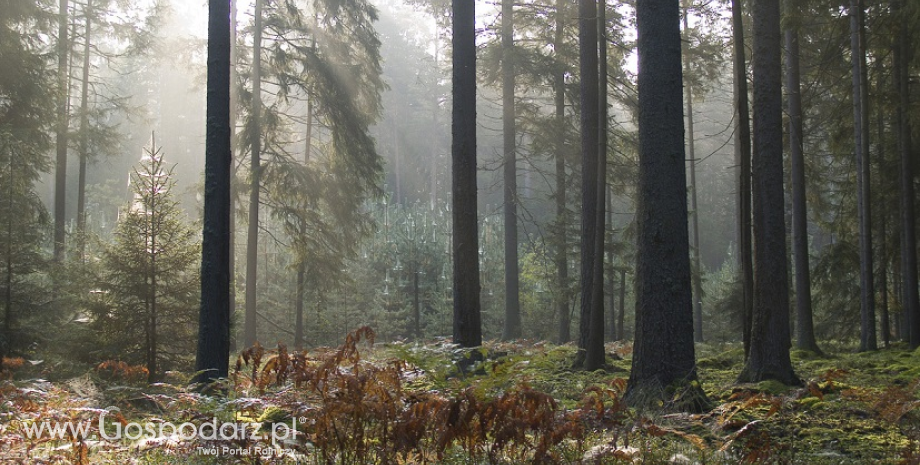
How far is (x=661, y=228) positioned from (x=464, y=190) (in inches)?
112

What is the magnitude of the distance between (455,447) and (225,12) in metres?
6.13

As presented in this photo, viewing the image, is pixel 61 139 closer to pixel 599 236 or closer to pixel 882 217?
pixel 599 236

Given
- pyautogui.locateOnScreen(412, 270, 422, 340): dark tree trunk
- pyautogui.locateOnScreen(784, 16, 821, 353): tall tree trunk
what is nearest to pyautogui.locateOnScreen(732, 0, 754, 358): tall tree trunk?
pyautogui.locateOnScreen(784, 16, 821, 353): tall tree trunk

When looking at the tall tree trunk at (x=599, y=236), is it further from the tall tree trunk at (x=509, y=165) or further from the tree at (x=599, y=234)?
the tall tree trunk at (x=509, y=165)

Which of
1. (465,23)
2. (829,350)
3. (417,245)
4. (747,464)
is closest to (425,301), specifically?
(417,245)

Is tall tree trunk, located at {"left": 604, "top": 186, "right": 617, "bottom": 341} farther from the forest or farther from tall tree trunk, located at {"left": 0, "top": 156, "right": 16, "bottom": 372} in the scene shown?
tall tree trunk, located at {"left": 0, "top": 156, "right": 16, "bottom": 372}

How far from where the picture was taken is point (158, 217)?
10.8 meters

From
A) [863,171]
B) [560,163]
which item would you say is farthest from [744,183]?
[560,163]

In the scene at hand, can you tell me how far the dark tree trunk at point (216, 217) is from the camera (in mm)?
8031

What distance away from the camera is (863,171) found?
12.9m

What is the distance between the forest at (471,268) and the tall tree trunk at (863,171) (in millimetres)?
75

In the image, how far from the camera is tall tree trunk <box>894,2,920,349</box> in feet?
44.3

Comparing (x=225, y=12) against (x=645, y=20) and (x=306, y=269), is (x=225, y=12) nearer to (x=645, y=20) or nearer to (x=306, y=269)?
(x=645, y=20)

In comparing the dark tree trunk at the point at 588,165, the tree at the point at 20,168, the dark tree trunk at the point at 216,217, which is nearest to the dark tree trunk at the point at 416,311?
the tree at the point at 20,168
